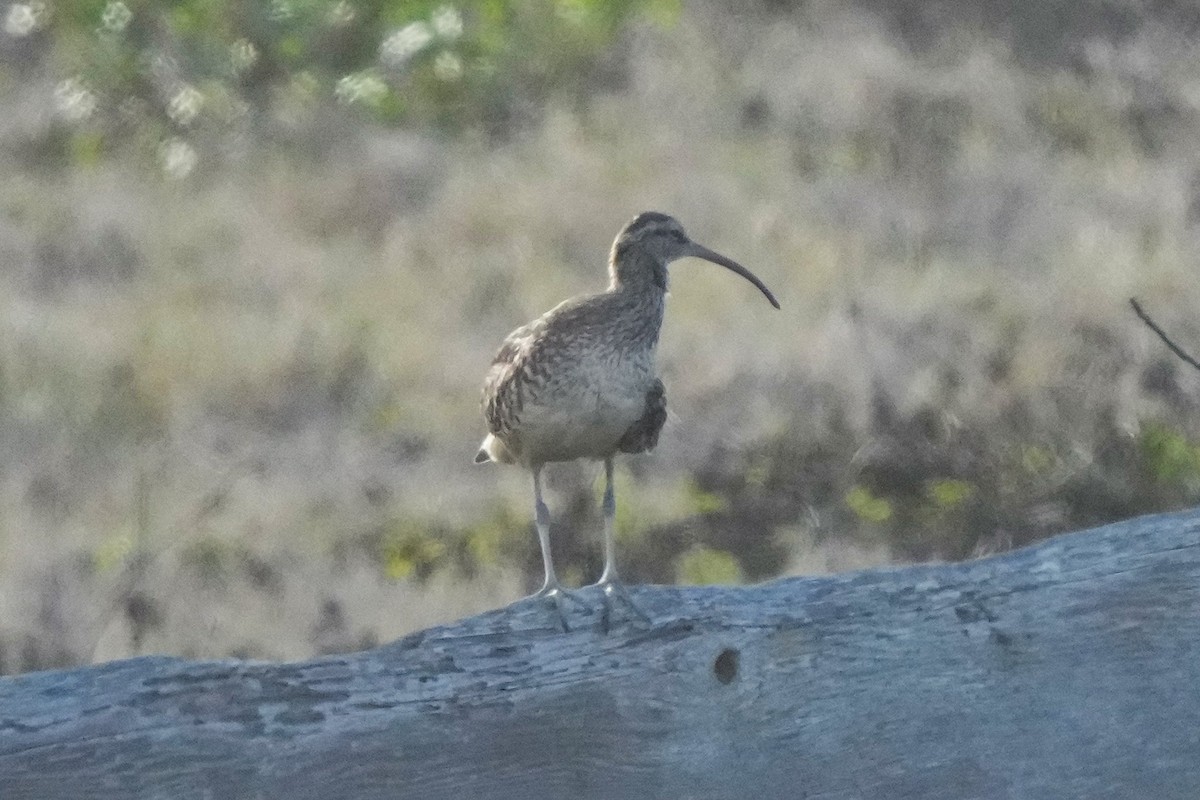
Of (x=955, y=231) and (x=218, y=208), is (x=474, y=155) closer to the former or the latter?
(x=218, y=208)

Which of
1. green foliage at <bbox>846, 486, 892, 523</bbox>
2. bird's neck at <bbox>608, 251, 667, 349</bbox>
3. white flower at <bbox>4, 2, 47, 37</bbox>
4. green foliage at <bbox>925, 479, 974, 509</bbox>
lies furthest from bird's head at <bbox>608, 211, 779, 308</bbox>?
white flower at <bbox>4, 2, 47, 37</bbox>

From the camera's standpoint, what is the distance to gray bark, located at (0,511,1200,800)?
99.4 inches

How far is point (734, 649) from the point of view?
287cm

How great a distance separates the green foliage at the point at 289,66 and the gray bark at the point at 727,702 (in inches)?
433

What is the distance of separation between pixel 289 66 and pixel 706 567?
813 cm

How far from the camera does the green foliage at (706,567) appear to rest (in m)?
7.00

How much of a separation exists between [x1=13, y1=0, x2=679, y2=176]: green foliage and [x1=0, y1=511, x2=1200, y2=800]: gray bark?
11.0 meters

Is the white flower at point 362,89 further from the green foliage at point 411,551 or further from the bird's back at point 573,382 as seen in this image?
the bird's back at point 573,382

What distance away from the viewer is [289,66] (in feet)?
47.0

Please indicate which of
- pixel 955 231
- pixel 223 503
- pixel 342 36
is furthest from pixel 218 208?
pixel 223 503

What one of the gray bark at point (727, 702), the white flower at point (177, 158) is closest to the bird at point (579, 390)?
the gray bark at point (727, 702)

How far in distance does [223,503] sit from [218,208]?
16.3 ft

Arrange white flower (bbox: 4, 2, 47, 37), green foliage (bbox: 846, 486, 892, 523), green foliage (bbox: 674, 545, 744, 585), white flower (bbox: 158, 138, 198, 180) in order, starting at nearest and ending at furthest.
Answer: green foliage (bbox: 674, 545, 744, 585)
green foliage (bbox: 846, 486, 892, 523)
white flower (bbox: 158, 138, 198, 180)
white flower (bbox: 4, 2, 47, 37)

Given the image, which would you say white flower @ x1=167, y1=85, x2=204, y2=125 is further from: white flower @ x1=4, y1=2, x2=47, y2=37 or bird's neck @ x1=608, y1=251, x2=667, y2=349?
bird's neck @ x1=608, y1=251, x2=667, y2=349
